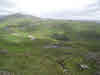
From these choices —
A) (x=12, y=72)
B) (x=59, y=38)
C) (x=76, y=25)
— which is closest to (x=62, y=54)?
(x=59, y=38)

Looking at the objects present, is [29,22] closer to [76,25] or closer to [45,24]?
[45,24]

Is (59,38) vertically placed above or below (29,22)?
below

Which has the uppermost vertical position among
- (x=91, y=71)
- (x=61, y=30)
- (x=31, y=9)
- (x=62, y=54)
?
(x=31, y=9)

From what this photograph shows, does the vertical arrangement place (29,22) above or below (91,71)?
above

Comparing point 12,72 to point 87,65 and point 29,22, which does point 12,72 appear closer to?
point 29,22

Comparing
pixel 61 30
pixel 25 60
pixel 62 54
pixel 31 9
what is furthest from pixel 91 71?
pixel 31 9
